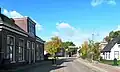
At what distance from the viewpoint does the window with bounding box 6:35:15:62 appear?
38.9 m

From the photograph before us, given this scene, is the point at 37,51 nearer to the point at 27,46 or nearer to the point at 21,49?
the point at 27,46

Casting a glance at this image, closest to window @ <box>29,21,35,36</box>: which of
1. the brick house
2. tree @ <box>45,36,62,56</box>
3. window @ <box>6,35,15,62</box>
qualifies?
the brick house

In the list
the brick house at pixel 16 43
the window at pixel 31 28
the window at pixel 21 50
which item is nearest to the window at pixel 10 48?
the brick house at pixel 16 43

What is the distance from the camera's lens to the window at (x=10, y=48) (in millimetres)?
38875

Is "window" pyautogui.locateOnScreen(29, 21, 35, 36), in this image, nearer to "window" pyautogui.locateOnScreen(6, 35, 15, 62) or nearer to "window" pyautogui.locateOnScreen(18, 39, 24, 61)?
"window" pyautogui.locateOnScreen(18, 39, 24, 61)

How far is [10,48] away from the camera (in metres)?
39.8

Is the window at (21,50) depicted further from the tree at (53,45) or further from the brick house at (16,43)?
the tree at (53,45)

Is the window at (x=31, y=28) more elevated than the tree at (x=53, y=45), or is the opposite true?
the window at (x=31, y=28)

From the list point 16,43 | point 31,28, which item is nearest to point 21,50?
point 16,43

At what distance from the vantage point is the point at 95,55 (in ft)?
215

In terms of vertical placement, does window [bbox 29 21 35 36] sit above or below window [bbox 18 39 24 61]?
above

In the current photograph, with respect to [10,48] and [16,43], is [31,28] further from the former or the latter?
[10,48]

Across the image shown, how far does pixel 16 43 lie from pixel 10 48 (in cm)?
250

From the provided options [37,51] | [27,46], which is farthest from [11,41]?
[37,51]
